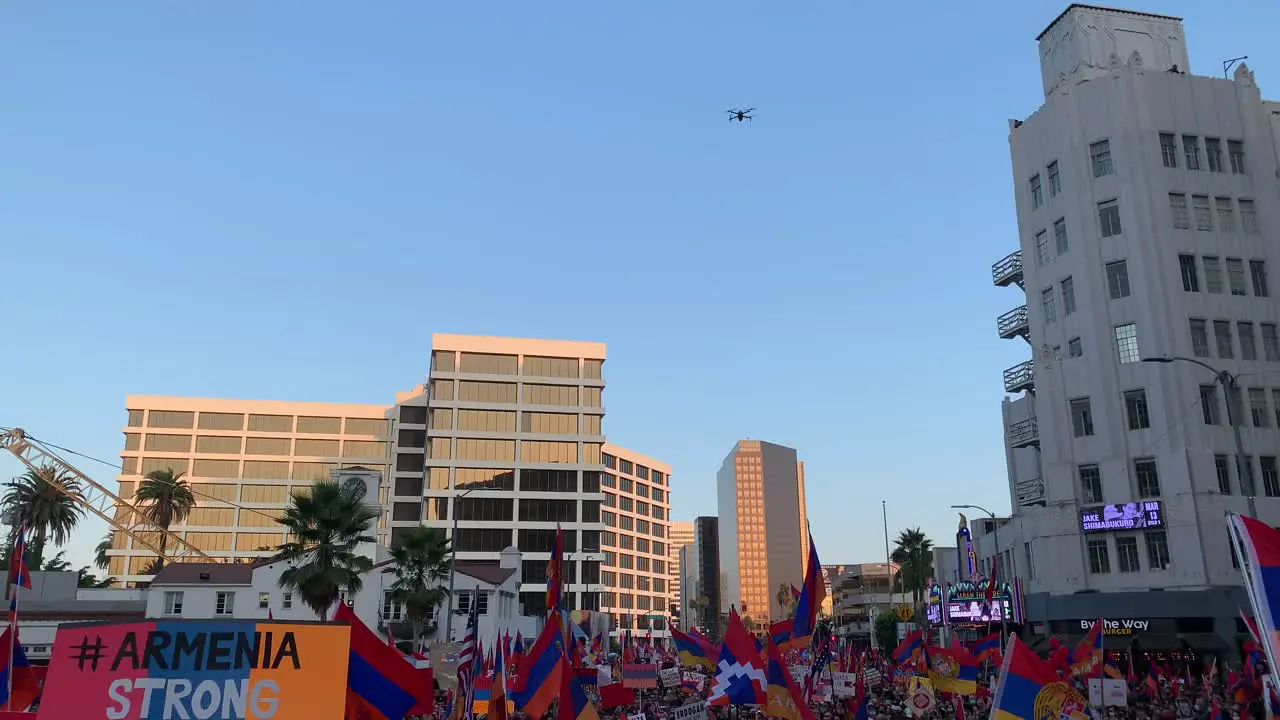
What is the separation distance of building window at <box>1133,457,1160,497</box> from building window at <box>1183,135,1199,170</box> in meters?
15.8

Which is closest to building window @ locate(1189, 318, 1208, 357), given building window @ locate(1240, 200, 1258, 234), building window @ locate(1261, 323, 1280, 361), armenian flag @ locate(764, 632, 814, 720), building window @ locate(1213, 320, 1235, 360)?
building window @ locate(1213, 320, 1235, 360)

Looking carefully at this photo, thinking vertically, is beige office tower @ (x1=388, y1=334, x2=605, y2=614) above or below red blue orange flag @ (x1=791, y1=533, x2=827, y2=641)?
above

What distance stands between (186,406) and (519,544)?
46741 millimetres

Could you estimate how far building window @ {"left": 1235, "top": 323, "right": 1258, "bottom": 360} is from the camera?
1949 inches

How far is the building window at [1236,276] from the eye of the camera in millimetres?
50312

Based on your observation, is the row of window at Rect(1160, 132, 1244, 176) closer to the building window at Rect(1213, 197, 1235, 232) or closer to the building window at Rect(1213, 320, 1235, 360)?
the building window at Rect(1213, 197, 1235, 232)

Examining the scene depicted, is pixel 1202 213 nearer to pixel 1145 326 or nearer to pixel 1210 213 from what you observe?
pixel 1210 213

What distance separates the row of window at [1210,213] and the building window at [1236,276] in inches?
68.8

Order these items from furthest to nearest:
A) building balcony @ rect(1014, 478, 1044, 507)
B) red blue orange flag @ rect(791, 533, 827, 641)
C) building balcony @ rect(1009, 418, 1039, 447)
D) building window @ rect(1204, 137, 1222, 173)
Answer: building balcony @ rect(1009, 418, 1039, 447), building balcony @ rect(1014, 478, 1044, 507), building window @ rect(1204, 137, 1222, 173), red blue orange flag @ rect(791, 533, 827, 641)

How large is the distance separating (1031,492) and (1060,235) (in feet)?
46.8

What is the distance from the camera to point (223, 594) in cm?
5900

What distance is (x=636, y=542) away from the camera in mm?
134500

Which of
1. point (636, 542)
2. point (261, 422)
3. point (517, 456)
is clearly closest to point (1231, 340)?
point (517, 456)

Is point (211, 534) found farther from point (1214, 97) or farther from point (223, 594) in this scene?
point (1214, 97)
